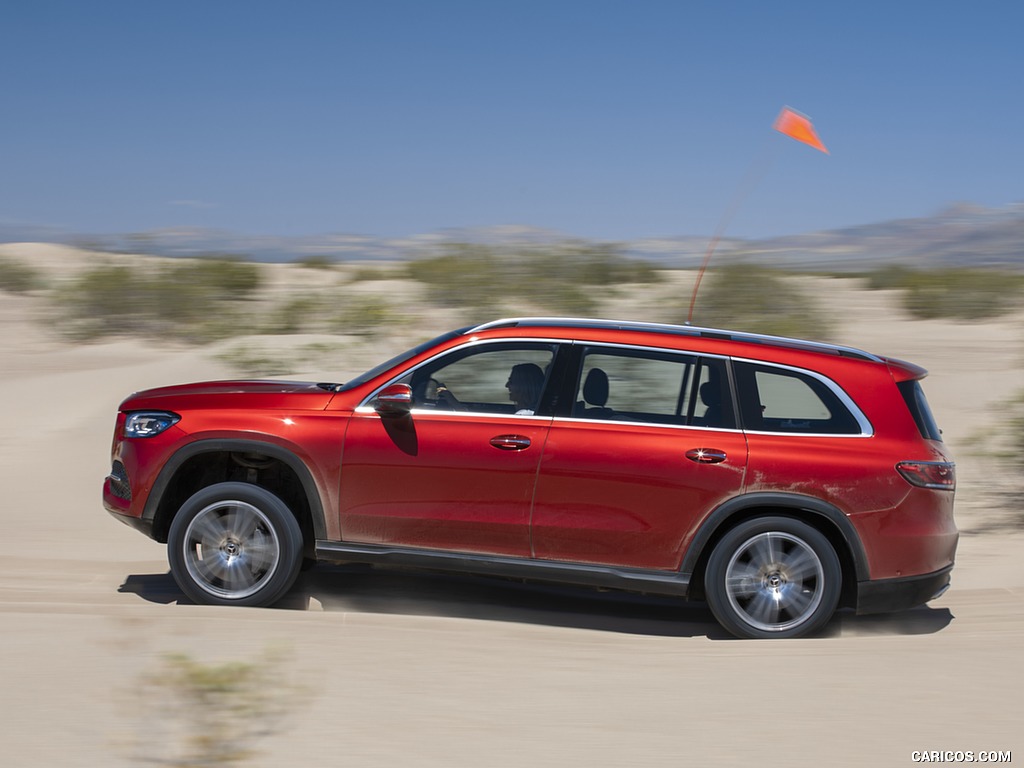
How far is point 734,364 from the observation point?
236 inches

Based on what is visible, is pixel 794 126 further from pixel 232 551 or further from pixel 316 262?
pixel 316 262

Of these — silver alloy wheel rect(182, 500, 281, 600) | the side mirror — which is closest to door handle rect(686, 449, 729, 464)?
the side mirror

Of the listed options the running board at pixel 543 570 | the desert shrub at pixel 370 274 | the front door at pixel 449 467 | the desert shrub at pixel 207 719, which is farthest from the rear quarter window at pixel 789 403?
the desert shrub at pixel 370 274

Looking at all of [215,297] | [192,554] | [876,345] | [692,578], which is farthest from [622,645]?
[215,297]

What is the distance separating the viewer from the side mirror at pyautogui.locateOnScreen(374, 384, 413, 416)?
19.2ft

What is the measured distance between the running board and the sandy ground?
281mm

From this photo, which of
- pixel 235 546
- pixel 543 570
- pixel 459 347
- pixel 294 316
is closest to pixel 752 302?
pixel 294 316

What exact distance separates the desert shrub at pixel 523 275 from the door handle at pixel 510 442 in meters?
10.2

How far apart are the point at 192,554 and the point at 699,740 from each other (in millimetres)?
3305

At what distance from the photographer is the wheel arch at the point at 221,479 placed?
20.0 feet

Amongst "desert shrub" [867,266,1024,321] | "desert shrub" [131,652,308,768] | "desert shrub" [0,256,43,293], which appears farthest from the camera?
"desert shrub" [0,256,43,293]

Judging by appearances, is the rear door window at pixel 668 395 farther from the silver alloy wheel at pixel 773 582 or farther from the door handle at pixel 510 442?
the silver alloy wheel at pixel 773 582

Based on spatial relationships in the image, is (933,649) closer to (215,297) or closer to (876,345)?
(876,345)

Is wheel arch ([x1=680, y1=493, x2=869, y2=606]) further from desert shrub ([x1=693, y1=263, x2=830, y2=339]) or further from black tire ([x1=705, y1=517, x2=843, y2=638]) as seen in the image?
desert shrub ([x1=693, y1=263, x2=830, y2=339])
